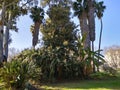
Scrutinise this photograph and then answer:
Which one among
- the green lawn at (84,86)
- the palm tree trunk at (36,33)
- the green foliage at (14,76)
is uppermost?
the palm tree trunk at (36,33)

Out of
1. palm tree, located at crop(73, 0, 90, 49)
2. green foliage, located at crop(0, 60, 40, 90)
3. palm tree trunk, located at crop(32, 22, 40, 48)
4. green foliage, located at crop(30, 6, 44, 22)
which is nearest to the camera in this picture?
green foliage, located at crop(0, 60, 40, 90)

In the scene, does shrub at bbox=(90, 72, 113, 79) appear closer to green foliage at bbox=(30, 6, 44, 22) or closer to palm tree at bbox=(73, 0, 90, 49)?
palm tree at bbox=(73, 0, 90, 49)

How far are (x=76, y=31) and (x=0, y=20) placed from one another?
25.0 ft

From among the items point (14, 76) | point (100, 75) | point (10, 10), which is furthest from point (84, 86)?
point (10, 10)

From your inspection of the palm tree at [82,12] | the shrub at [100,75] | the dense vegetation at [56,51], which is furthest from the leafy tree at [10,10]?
the shrub at [100,75]

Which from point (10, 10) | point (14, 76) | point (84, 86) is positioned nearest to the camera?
point (14, 76)

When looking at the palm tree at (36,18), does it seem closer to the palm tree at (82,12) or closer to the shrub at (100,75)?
the palm tree at (82,12)

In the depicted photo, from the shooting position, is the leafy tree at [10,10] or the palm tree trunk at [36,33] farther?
the palm tree trunk at [36,33]

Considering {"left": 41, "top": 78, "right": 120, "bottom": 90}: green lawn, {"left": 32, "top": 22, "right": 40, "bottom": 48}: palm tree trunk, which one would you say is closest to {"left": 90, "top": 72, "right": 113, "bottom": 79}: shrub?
{"left": 41, "top": 78, "right": 120, "bottom": 90}: green lawn

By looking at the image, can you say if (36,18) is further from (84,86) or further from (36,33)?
(84,86)

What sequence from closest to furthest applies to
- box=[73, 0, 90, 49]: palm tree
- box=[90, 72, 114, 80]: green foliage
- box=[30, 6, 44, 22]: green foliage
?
box=[90, 72, 114, 80]: green foliage, box=[73, 0, 90, 49]: palm tree, box=[30, 6, 44, 22]: green foliage

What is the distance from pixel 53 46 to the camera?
2542 centimetres

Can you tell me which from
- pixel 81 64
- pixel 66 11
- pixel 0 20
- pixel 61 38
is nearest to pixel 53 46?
pixel 61 38

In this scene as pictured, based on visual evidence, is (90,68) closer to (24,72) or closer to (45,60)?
(45,60)
